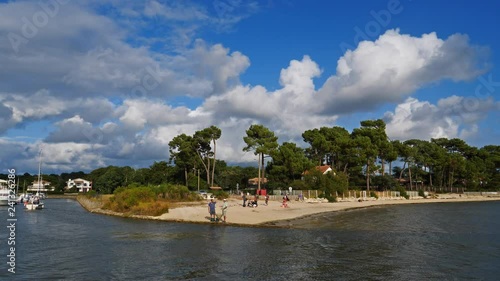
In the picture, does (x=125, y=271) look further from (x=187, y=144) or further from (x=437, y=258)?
(x=187, y=144)

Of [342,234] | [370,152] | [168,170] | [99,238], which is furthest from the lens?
[168,170]

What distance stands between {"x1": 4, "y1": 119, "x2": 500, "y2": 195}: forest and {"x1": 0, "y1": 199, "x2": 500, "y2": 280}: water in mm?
35257

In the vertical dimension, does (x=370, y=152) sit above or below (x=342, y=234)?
above

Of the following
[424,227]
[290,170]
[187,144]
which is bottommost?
[424,227]

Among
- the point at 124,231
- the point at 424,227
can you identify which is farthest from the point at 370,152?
the point at 124,231

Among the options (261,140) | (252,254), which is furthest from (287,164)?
(252,254)

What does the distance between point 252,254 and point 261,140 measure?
55.8 meters

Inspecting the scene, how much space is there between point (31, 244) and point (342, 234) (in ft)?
64.9

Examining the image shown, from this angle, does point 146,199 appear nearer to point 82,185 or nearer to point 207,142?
point 207,142

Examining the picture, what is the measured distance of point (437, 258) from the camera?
2009cm

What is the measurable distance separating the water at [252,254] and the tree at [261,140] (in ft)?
143

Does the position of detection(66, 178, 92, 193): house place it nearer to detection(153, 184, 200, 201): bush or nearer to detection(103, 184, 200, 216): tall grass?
detection(153, 184, 200, 201): bush

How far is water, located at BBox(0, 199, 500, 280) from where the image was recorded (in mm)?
16438

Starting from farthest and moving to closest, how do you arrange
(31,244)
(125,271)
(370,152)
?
(370,152) < (31,244) < (125,271)
